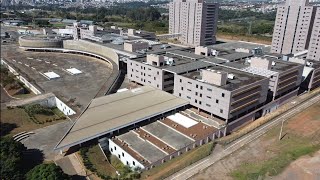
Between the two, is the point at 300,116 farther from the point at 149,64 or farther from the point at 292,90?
the point at 149,64

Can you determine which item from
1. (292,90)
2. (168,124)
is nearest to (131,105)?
(168,124)

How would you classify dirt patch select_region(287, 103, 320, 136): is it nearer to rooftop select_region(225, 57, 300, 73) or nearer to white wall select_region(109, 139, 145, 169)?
rooftop select_region(225, 57, 300, 73)

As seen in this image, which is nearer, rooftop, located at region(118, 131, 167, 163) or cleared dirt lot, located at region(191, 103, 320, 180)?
cleared dirt lot, located at region(191, 103, 320, 180)

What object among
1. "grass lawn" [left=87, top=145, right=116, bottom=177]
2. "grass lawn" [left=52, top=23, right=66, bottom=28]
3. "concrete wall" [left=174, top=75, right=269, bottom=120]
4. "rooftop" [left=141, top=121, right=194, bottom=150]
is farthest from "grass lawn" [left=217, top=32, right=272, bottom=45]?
"grass lawn" [left=87, top=145, right=116, bottom=177]

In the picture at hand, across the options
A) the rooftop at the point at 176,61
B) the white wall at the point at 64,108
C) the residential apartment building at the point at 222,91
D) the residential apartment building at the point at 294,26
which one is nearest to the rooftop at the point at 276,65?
the residential apartment building at the point at 222,91

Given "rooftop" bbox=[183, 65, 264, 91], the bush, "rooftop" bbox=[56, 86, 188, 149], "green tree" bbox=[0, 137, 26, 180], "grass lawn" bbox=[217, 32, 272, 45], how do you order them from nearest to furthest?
"green tree" bbox=[0, 137, 26, 180] → "rooftop" bbox=[56, 86, 188, 149] → "rooftop" bbox=[183, 65, 264, 91] → the bush → "grass lawn" bbox=[217, 32, 272, 45]

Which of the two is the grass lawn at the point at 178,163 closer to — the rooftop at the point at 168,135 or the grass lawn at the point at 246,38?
the rooftop at the point at 168,135

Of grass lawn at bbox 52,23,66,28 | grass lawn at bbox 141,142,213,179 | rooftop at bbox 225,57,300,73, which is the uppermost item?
grass lawn at bbox 52,23,66,28
